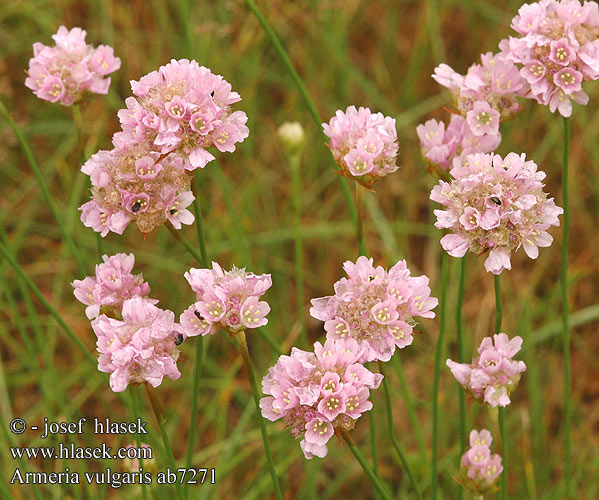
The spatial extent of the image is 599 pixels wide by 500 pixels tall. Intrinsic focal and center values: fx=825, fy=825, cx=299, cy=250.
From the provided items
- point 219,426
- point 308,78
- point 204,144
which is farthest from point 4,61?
point 204,144

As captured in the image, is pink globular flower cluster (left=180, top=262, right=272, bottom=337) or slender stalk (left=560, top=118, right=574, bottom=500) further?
slender stalk (left=560, top=118, right=574, bottom=500)

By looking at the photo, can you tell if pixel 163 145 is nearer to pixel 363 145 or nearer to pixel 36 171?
pixel 363 145

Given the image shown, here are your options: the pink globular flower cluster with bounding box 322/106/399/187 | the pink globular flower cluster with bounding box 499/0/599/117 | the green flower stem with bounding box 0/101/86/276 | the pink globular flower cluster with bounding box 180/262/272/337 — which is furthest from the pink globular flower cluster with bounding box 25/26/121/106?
the pink globular flower cluster with bounding box 499/0/599/117

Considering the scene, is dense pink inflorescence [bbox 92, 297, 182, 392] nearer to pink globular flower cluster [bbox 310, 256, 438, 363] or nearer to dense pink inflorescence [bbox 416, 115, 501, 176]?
pink globular flower cluster [bbox 310, 256, 438, 363]

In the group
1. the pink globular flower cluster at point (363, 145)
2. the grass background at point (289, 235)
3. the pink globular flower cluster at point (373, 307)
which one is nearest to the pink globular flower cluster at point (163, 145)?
the pink globular flower cluster at point (363, 145)

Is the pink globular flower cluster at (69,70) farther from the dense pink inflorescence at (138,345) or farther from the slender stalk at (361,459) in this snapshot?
the slender stalk at (361,459)

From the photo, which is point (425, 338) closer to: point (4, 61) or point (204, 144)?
point (204, 144)
